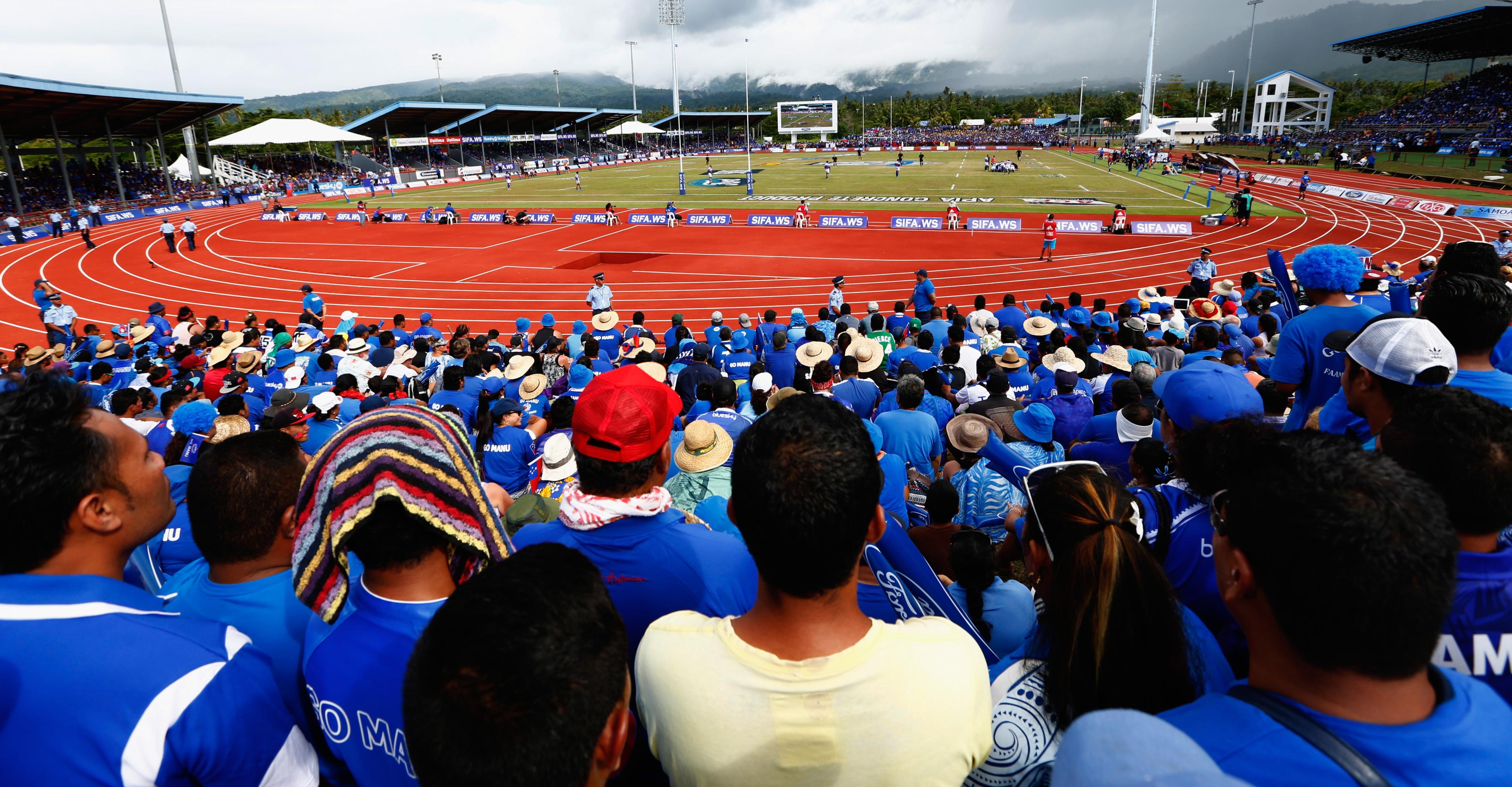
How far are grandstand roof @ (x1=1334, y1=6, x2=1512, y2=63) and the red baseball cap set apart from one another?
72.0m

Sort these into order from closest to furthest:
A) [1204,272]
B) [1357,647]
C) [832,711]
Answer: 1. [1357,647]
2. [832,711]
3. [1204,272]

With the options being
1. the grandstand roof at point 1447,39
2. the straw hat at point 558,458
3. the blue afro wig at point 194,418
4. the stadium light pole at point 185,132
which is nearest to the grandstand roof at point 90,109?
the stadium light pole at point 185,132

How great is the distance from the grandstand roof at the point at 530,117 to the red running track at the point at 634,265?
44.4 metres

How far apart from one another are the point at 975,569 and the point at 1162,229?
33.1 metres

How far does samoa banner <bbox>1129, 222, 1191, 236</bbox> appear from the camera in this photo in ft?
101

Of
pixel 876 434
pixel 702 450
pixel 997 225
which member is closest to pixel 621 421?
pixel 702 450

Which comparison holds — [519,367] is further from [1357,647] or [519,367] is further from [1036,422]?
[1357,647]

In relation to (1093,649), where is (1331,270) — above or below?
above

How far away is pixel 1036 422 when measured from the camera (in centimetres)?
612

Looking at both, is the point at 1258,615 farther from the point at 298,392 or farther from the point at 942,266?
the point at 942,266

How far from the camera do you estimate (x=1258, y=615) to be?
69.8 inches

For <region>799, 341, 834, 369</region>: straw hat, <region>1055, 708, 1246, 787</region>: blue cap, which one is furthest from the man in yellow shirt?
<region>799, 341, 834, 369</region>: straw hat

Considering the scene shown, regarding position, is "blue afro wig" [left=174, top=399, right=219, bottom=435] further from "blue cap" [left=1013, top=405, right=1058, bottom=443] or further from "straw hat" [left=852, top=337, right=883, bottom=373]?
"blue cap" [left=1013, top=405, right=1058, bottom=443]

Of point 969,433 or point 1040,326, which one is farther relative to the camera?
point 1040,326
